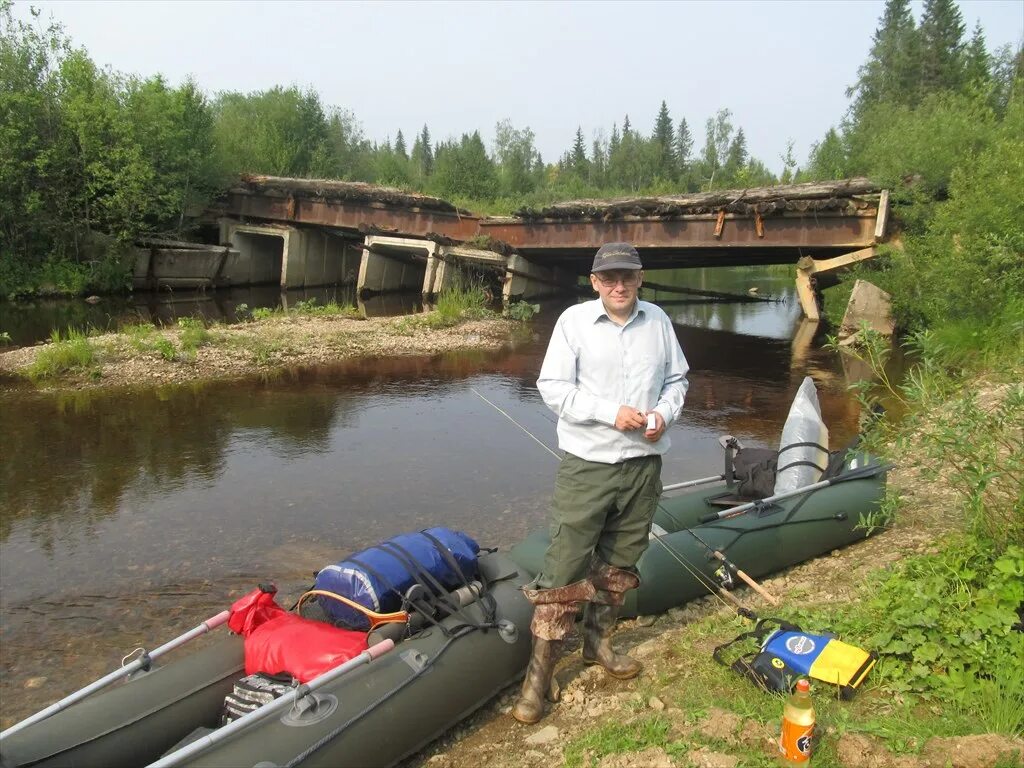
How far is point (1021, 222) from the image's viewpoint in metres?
11.5

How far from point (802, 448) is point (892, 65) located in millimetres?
52327

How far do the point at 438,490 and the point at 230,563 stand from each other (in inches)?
90.6

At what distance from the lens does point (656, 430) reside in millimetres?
3377

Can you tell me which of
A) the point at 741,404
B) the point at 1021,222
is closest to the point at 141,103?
the point at 741,404

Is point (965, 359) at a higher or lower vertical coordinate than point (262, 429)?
higher

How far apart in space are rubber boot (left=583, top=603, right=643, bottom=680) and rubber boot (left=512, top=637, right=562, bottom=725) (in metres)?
0.34

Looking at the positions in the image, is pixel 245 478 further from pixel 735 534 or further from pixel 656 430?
pixel 656 430

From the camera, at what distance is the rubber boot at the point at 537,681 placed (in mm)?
3600

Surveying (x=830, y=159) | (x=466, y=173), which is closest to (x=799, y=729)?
(x=830, y=159)

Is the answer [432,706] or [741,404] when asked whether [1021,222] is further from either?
[432,706]

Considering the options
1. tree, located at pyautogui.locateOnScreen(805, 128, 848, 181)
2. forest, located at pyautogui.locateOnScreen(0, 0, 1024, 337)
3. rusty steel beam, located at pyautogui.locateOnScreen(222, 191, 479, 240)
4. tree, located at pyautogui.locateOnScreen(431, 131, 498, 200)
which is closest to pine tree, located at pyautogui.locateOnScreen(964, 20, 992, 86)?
forest, located at pyautogui.locateOnScreen(0, 0, 1024, 337)

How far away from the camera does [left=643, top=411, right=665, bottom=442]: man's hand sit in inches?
133

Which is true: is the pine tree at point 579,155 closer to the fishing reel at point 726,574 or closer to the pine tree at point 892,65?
the pine tree at point 892,65

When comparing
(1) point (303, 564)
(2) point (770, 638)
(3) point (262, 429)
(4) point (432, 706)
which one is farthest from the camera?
(3) point (262, 429)
